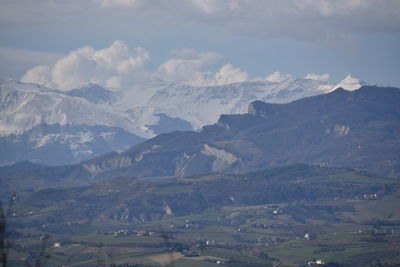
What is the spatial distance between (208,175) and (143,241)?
252 ft

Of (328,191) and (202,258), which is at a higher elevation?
(328,191)

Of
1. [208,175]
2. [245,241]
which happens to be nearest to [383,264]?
[245,241]

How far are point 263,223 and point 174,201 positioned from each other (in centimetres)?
2792

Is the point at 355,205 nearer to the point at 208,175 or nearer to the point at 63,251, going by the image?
the point at 208,175

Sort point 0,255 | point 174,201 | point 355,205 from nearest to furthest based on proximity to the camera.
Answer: point 0,255
point 355,205
point 174,201

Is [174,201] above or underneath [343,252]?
above

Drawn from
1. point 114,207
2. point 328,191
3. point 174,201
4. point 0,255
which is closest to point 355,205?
point 328,191

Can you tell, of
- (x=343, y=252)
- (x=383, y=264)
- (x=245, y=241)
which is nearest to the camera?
(x=383, y=264)

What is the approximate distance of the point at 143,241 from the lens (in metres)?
112

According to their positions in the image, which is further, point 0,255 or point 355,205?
point 355,205

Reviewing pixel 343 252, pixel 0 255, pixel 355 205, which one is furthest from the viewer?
pixel 355 205

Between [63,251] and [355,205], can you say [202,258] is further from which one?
[355,205]

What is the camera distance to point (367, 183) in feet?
548

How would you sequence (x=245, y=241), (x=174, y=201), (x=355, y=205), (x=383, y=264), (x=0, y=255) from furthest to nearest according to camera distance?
(x=174, y=201) → (x=355, y=205) → (x=245, y=241) → (x=383, y=264) → (x=0, y=255)
